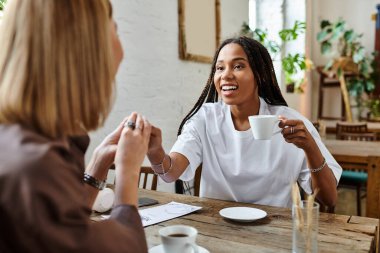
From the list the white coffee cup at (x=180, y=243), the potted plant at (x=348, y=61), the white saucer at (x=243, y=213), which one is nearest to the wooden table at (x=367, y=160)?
the white saucer at (x=243, y=213)

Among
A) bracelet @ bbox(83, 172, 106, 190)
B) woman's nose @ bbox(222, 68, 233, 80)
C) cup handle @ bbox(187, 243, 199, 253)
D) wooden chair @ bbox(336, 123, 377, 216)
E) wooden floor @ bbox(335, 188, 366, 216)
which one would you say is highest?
woman's nose @ bbox(222, 68, 233, 80)

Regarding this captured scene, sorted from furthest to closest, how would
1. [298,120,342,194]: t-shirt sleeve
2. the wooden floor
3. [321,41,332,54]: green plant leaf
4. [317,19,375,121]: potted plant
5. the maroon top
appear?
[321,41,332,54]: green plant leaf
[317,19,375,121]: potted plant
the wooden floor
[298,120,342,194]: t-shirt sleeve
the maroon top

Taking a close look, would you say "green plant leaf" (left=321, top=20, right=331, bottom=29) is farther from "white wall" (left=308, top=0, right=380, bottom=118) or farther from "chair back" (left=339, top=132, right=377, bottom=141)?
"chair back" (left=339, top=132, right=377, bottom=141)

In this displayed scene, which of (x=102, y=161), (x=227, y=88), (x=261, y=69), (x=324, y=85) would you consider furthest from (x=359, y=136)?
(x=102, y=161)

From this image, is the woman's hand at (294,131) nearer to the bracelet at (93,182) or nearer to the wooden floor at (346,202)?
the bracelet at (93,182)

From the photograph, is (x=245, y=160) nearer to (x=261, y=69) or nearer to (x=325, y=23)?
(x=261, y=69)

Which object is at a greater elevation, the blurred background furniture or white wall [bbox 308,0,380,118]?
white wall [bbox 308,0,380,118]

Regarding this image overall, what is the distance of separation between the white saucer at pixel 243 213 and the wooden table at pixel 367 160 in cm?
97

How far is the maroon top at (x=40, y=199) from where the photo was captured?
0.50m

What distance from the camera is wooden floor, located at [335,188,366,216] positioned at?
344 cm

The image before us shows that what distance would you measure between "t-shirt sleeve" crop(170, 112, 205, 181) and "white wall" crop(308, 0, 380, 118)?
4722mm

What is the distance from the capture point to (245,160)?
1.58 metres

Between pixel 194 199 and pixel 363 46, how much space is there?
5246 mm

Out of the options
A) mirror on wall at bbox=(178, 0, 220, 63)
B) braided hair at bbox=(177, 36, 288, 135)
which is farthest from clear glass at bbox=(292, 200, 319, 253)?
mirror on wall at bbox=(178, 0, 220, 63)
